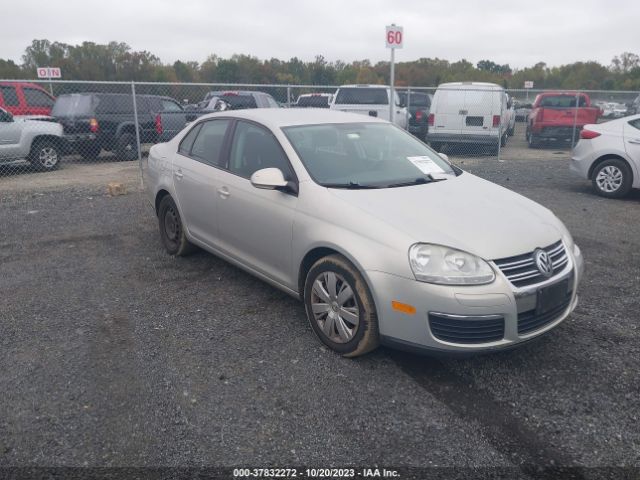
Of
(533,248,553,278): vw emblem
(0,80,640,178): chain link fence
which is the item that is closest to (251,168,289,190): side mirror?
(533,248,553,278): vw emblem

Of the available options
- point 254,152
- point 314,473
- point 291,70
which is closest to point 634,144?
point 254,152

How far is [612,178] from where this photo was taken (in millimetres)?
8789

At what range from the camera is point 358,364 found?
3.56 meters

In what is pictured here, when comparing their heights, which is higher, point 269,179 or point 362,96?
point 362,96

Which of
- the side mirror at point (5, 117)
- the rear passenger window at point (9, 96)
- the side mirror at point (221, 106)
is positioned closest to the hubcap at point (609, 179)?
the side mirror at point (221, 106)

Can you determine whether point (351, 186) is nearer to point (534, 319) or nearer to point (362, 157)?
point (362, 157)

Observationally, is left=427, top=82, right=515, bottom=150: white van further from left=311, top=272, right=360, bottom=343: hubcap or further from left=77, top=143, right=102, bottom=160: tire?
left=311, top=272, right=360, bottom=343: hubcap

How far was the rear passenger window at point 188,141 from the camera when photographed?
5.29 meters

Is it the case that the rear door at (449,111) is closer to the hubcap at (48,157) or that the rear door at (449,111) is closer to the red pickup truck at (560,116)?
the red pickup truck at (560,116)

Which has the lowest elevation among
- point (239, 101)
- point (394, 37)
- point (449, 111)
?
point (449, 111)

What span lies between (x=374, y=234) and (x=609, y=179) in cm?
711

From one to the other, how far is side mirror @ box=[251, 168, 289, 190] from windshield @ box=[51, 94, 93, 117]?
412 inches

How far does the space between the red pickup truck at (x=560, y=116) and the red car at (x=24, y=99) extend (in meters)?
14.0

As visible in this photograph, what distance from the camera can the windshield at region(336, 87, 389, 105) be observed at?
1426 cm
